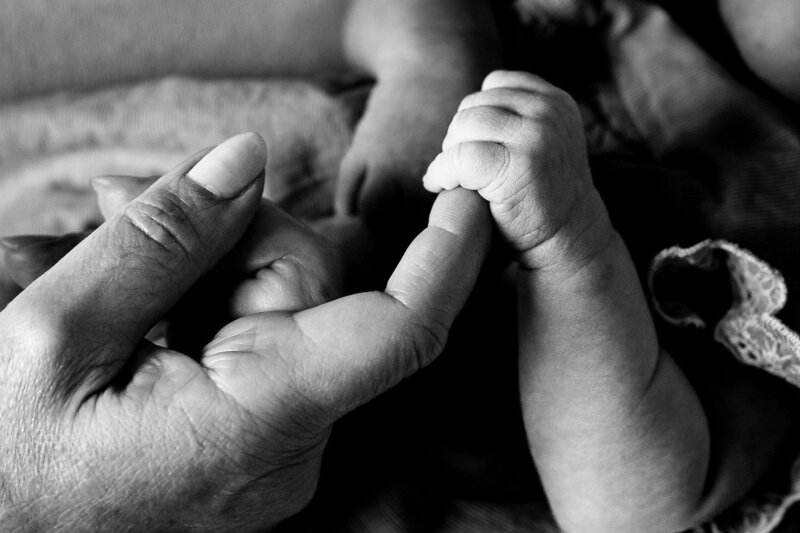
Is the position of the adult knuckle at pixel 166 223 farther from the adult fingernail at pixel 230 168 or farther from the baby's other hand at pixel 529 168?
the baby's other hand at pixel 529 168

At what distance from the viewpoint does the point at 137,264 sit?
0.46 m

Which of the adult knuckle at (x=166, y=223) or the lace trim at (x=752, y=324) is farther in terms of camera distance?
the lace trim at (x=752, y=324)

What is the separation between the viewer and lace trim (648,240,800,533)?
652mm

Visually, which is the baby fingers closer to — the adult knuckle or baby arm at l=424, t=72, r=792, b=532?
baby arm at l=424, t=72, r=792, b=532

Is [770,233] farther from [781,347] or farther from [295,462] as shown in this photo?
[295,462]

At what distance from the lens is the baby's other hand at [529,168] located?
531 mm

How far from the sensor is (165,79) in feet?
2.88

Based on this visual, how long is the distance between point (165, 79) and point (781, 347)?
2.38 feet

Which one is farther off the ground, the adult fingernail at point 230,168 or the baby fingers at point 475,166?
the adult fingernail at point 230,168

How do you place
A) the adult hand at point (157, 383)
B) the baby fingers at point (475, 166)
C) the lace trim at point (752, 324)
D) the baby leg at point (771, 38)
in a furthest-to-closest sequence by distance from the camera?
1. the baby leg at point (771, 38)
2. the lace trim at point (752, 324)
3. the baby fingers at point (475, 166)
4. the adult hand at point (157, 383)

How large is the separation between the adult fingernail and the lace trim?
1.27 feet

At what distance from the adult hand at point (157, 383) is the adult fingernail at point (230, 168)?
0.13 ft

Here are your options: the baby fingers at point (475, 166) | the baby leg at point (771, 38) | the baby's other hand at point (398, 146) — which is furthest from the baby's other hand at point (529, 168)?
the baby leg at point (771, 38)

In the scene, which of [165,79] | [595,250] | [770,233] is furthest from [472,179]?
[165,79]
